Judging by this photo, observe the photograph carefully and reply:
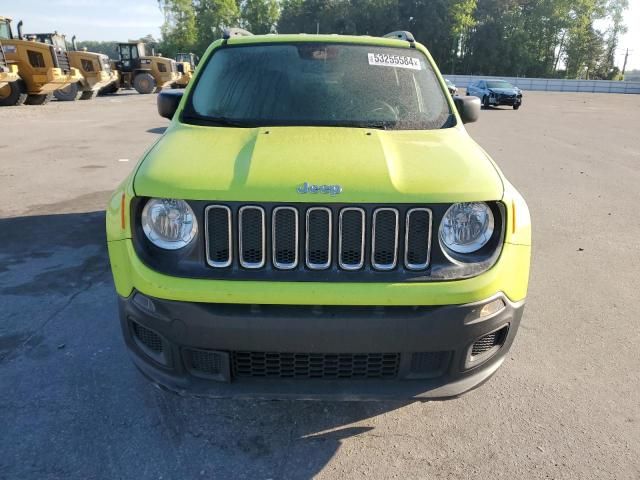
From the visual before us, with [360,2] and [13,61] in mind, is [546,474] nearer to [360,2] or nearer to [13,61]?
[13,61]

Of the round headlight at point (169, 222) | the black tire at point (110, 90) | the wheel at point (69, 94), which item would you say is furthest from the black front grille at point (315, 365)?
the black tire at point (110, 90)

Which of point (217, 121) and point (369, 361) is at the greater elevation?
point (217, 121)

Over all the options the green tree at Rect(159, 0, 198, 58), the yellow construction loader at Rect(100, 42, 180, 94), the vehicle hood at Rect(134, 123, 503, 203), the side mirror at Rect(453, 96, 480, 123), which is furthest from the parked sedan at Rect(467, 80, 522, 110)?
the green tree at Rect(159, 0, 198, 58)

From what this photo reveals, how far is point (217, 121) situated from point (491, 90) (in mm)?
25741

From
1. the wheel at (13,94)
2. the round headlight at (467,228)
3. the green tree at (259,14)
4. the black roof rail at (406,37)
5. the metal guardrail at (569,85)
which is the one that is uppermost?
the green tree at (259,14)

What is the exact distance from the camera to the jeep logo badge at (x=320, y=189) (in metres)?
2.23

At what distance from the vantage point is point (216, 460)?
2.45 meters

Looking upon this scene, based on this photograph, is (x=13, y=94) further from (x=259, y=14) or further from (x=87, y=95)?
(x=259, y=14)

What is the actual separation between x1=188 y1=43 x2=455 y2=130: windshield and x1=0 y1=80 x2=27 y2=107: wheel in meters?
20.4

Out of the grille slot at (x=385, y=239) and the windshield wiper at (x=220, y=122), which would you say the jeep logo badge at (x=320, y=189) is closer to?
the grille slot at (x=385, y=239)

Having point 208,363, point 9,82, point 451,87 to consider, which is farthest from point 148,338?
point 9,82

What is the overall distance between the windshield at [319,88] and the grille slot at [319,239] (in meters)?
1.10

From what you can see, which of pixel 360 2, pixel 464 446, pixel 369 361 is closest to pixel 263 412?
pixel 369 361

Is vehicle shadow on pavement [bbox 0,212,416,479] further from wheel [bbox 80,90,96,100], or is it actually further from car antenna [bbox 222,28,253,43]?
wheel [bbox 80,90,96,100]
